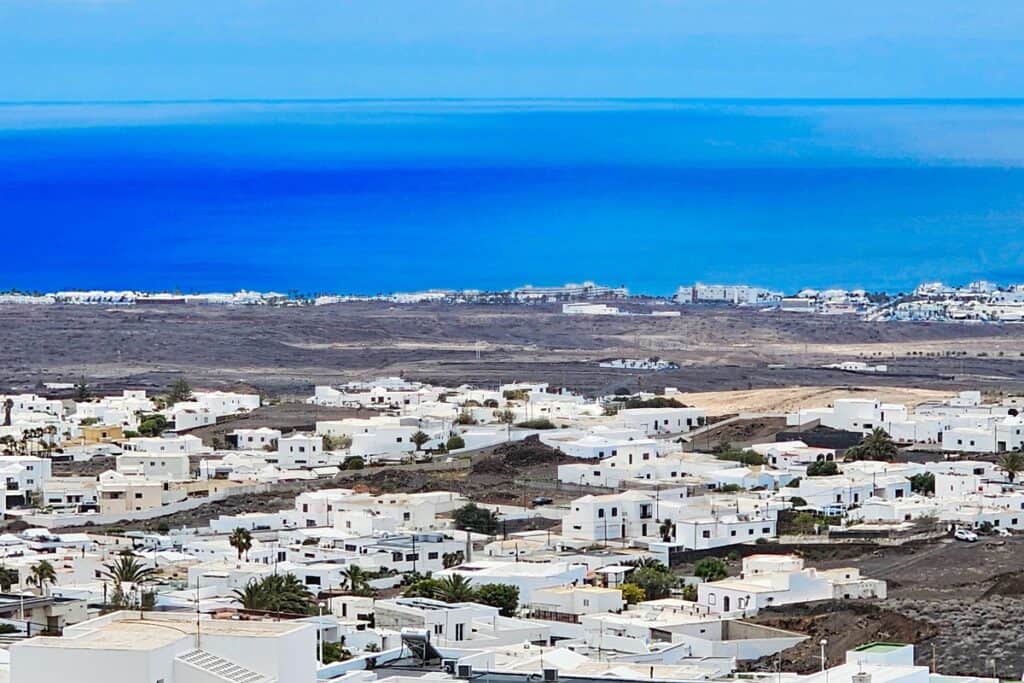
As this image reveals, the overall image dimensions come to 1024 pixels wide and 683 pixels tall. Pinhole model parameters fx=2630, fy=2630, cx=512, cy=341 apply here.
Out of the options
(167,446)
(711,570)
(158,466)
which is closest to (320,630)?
(711,570)

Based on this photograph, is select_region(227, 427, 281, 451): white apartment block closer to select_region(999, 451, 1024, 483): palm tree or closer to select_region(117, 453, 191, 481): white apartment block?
select_region(117, 453, 191, 481): white apartment block

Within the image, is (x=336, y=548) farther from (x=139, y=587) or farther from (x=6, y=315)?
(x=6, y=315)

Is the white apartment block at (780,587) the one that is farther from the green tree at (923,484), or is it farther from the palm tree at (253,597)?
the green tree at (923,484)

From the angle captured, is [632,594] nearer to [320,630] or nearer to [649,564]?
[649,564]

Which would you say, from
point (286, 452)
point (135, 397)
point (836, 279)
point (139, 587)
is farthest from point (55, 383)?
point (836, 279)

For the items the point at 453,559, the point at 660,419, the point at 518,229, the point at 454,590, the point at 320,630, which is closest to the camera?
the point at 320,630

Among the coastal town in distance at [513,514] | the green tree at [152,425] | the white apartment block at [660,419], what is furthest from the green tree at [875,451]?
the green tree at [152,425]

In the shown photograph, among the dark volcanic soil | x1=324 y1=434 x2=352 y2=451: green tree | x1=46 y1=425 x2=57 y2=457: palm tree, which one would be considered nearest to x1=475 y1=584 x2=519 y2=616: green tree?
x1=324 y1=434 x2=352 y2=451: green tree
